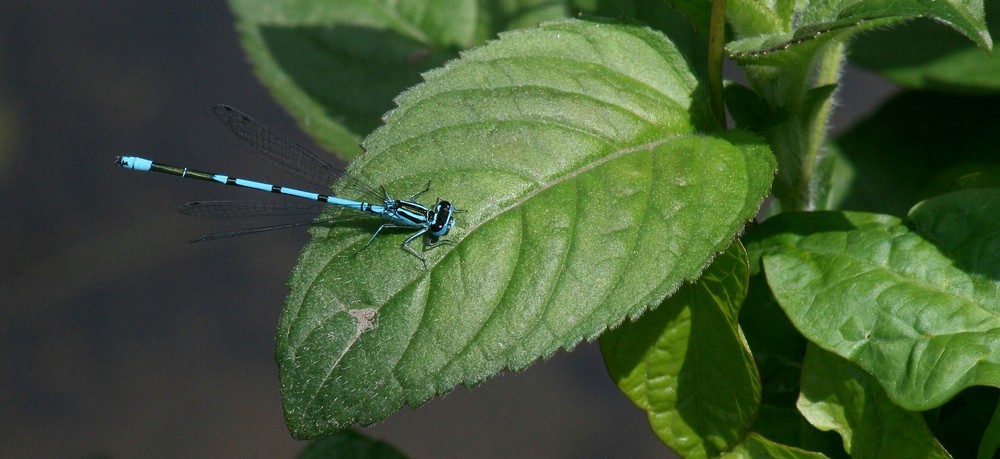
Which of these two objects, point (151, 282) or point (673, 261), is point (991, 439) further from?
point (151, 282)

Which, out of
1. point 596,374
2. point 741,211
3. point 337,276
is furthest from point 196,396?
point 741,211

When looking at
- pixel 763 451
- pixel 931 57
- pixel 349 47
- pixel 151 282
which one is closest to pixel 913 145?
pixel 931 57

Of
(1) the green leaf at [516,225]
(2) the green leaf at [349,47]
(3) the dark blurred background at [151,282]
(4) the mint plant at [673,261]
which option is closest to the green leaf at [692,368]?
(4) the mint plant at [673,261]

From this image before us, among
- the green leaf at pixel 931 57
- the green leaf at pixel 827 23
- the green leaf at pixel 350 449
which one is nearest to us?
the green leaf at pixel 827 23

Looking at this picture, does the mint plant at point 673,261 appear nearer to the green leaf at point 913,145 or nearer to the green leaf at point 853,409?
the green leaf at point 853,409

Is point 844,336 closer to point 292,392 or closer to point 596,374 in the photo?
point 292,392

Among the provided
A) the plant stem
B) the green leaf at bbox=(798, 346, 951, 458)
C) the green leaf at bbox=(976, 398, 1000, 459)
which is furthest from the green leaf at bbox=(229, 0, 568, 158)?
the green leaf at bbox=(976, 398, 1000, 459)

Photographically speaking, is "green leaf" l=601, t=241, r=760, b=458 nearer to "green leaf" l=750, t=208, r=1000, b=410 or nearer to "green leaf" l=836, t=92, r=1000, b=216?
"green leaf" l=750, t=208, r=1000, b=410
